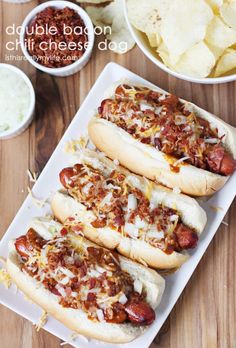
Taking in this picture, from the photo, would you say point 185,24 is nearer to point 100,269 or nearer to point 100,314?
point 100,269

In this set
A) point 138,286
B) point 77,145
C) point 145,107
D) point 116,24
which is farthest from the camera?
point 116,24

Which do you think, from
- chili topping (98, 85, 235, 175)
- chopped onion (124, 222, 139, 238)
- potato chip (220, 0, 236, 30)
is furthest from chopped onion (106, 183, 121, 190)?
potato chip (220, 0, 236, 30)

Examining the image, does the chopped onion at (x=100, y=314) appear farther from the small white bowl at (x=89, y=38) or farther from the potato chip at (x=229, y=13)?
the potato chip at (x=229, y=13)

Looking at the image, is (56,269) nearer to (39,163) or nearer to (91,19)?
(39,163)

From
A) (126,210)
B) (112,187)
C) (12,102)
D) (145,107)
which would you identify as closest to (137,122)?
(145,107)

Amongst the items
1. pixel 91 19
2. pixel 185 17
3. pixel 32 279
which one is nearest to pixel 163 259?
pixel 32 279

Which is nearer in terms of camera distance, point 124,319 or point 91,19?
point 124,319

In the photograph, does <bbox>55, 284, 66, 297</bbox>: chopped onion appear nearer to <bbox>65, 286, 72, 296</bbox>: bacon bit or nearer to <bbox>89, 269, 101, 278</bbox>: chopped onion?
<bbox>65, 286, 72, 296</bbox>: bacon bit

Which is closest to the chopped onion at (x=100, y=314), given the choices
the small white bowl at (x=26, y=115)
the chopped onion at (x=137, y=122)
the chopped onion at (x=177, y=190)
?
the chopped onion at (x=177, y=190)

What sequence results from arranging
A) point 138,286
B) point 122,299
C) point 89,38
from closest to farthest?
1. point 122,299
2. point 138,286
3. point 89,38
